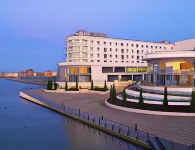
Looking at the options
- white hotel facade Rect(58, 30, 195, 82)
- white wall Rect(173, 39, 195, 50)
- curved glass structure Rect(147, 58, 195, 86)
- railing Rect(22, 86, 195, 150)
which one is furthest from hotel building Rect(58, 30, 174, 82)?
railing Rect(22, 86, 195, 150)

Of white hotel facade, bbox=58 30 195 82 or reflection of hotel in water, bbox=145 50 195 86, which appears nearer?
reflection of hotel in water, bbox=145 50 195 86

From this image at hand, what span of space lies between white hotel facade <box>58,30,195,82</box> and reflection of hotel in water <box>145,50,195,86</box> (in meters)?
29.5

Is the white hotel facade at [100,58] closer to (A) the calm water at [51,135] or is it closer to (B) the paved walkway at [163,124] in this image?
(A) the calm water at [51,135]

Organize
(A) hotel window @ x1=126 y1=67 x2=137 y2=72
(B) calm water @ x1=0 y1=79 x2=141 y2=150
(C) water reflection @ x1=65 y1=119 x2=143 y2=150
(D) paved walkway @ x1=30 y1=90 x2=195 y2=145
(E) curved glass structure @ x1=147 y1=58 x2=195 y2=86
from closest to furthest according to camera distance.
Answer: (C) water reflection @ x1=65 y1=119 x2=143 y2=150, (D) paved walkway @ x1=30 y1=90 x2=195 y2=145, (B) calm water @ x1=0 y1=79 x2=141 y2=150, (E) curved glass structure @ x1=147 y1=58 x2=195 y2=86, (A) hotel window @ x1=126 y1=67 x2=137 y2=72

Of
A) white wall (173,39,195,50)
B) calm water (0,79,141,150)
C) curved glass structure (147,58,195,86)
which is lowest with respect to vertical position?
calm water (0,79,141,150)

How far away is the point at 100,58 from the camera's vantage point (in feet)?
281

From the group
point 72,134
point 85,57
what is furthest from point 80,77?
point 72,134

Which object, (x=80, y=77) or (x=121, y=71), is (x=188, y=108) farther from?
(x=121, y=71)

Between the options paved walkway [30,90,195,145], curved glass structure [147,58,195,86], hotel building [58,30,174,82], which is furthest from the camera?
hotel building [58,30,174,82]

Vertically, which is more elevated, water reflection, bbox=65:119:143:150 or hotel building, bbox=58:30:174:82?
hotel building, bbox=58:30:174:82

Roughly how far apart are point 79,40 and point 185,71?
158ft

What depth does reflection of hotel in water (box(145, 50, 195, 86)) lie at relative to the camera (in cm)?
3828

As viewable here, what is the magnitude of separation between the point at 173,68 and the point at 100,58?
46.6 m

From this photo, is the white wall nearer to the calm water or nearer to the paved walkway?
the paved walkway
